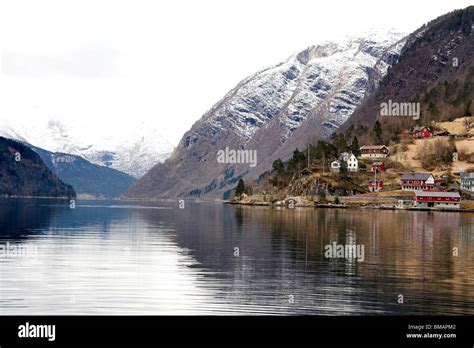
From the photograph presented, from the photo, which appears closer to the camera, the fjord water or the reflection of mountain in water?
the fjord water

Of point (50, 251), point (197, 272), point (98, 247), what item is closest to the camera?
point (197, 272)

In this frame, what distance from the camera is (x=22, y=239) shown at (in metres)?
118

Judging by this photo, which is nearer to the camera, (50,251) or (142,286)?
(142,286)

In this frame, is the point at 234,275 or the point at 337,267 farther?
the point at 337,267

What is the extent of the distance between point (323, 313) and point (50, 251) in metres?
54.0

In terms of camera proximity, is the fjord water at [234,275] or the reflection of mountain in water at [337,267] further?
the reflection of mountain in water at [337,267]

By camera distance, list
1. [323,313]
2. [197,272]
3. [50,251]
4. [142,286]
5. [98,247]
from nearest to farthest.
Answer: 1. [323,313]
2. [142,286]
3. [197,272]
4. [50,251]
5. [98,247]
